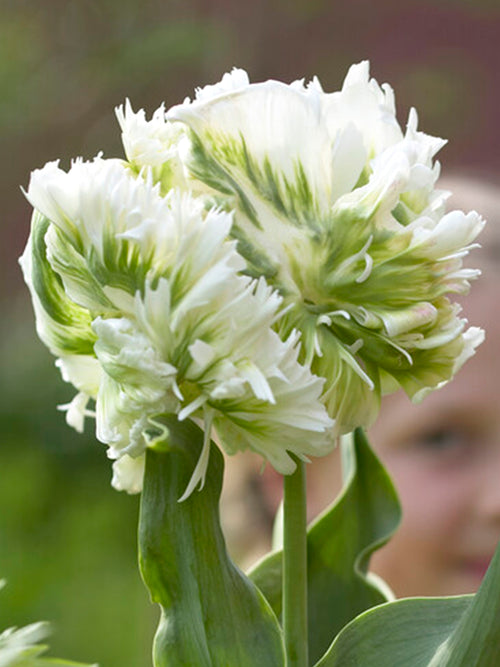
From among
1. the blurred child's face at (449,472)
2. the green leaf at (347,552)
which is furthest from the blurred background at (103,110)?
the green leaf at (347,552)

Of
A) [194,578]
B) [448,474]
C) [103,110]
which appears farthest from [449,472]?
[103,110]

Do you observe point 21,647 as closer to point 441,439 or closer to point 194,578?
point 194,578

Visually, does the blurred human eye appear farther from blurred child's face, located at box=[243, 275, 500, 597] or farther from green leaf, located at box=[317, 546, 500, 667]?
green leaf, located at box=[317, 546, 500, 667]

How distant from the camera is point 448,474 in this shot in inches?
24.6

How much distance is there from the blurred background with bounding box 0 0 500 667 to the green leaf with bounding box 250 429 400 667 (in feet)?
2.49

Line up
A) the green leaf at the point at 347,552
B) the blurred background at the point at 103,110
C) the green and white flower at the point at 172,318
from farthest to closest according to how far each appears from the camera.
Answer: the blurred background at the point at 103,110 → the green leaf at the point at 347,552 → the green and white flower at the point at 172,318

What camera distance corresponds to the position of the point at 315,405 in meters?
0.18

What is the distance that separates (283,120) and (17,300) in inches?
43.5

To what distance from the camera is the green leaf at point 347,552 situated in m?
0.28

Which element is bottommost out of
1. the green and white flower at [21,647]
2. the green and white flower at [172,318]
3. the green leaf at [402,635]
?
the green leaf at [402,635]

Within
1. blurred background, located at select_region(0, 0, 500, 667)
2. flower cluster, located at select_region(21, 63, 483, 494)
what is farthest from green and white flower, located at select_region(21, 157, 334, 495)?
blurred background, located at select_region(0, 0, 500, 667)

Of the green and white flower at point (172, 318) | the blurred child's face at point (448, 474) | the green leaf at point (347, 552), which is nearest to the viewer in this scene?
the green and white flower at point (172, 318)

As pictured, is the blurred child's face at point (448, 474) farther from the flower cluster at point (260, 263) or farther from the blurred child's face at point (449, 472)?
the flower cluster at point (260, 263)

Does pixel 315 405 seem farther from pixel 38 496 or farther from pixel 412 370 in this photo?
pixel 38 496
